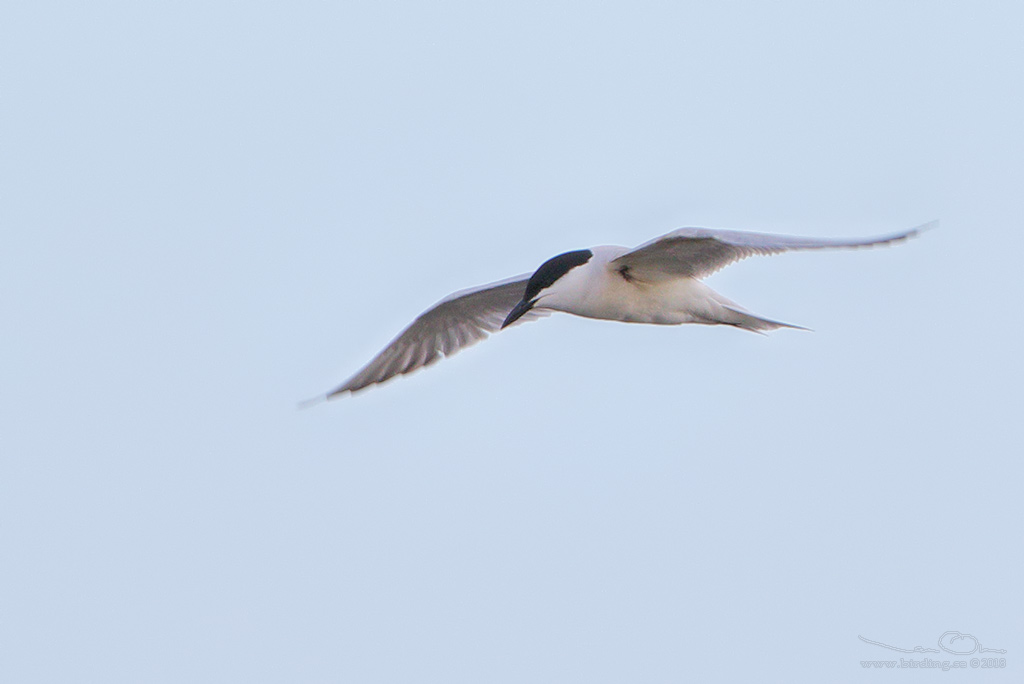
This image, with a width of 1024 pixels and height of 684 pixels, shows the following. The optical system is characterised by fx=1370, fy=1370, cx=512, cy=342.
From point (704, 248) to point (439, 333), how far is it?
320 cm

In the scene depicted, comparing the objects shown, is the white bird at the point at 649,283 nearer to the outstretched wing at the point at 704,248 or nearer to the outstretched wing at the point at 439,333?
the outstretched wing at the point at 704,248

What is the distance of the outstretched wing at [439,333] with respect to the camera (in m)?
11.1

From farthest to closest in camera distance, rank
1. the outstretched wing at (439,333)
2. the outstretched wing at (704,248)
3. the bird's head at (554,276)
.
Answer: the outstretched wing at (439,333), the bird's head at (554,276), the outstretched wing at (704,248)

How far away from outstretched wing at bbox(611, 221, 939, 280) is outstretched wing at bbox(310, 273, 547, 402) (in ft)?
6.00

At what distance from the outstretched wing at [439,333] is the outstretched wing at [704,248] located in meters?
1.83

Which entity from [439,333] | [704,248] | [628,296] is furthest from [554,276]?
[439,333]

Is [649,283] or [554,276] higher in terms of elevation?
[554,276]

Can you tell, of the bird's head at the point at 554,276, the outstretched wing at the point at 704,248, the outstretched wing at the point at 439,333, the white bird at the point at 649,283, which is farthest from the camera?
the outstretched wing at the point at 439,333

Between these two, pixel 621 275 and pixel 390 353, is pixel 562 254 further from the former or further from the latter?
pixel 390 353

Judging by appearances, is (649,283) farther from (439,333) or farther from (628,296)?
(439,333)

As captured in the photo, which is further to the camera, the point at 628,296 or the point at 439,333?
the point at 439,333

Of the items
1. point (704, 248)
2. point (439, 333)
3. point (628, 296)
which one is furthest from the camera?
point (439, 333)

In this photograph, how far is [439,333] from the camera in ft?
37.7

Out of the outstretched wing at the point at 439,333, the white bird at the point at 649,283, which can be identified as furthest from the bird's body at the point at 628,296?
the outstretched wing at the point at 439,333
